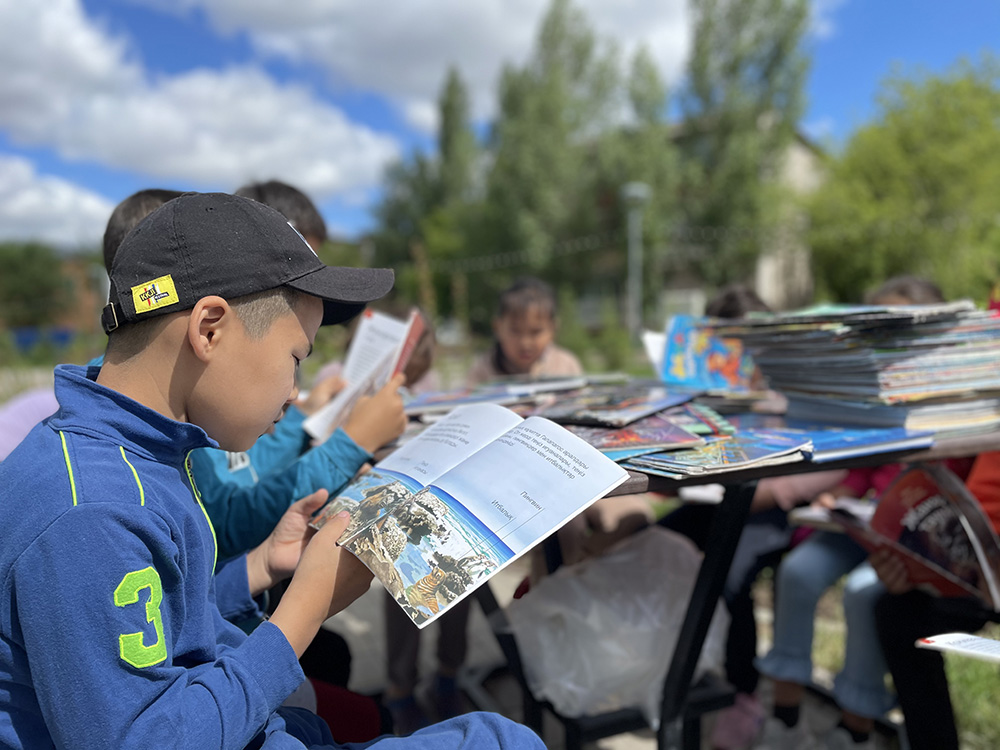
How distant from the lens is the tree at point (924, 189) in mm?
18562

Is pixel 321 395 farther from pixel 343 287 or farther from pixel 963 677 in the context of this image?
pixel 963 677

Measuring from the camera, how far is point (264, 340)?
38.7 inches

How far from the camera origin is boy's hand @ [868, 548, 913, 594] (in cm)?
183

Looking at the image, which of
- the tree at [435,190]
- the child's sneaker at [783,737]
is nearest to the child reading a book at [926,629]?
the child's sneaker at [783,737]

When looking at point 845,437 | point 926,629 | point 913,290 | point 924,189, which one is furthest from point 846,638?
point 924,189

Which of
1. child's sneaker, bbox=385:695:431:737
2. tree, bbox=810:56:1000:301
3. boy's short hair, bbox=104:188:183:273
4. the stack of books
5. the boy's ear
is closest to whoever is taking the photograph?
the boy's ear

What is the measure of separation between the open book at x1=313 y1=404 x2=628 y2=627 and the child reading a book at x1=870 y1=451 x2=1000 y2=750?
1.22m

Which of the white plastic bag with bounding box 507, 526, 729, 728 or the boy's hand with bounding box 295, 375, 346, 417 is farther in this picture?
the boy's hand with bounding box 295, 375, 346, 417

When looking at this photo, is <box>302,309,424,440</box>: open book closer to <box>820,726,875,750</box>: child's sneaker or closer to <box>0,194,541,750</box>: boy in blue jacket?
<box>0,194,541,750</box>: boy in blue jacket

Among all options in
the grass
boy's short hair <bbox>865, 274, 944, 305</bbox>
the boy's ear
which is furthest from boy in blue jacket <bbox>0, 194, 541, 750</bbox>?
boy's short hair <bbox>865, 274, 944, 305</bbox>

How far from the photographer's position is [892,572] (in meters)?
1.85

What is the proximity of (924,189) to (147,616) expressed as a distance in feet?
77.2

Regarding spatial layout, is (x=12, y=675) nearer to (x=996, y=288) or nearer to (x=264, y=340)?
(x=264, y=340)

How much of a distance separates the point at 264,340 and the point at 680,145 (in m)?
25.6
